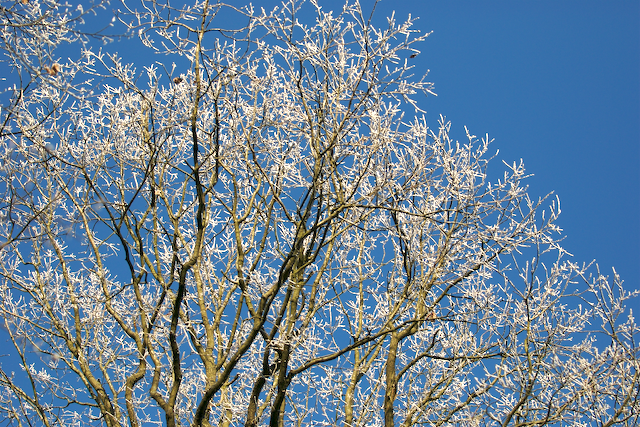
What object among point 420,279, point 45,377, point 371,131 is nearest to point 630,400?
point 420,279

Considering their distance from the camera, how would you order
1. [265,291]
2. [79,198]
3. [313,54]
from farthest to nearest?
[79,198] → [265,291] → [313,54]

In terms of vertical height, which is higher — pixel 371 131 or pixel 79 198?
pixel 79 198

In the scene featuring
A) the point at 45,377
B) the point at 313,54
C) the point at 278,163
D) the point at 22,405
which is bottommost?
the point at 22,405

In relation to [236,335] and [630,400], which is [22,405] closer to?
[236,335]

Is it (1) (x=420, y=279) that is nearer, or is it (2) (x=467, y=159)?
(1) (x=420, y=279)

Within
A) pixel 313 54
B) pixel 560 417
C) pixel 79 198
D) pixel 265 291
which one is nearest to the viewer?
pixel 313 54

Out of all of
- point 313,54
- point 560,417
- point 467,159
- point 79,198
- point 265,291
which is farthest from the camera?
point 79,198

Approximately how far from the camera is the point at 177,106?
5121mm

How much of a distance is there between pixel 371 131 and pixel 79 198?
11.9 ft

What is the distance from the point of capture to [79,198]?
6.06 m

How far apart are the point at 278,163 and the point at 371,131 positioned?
915 millimetres

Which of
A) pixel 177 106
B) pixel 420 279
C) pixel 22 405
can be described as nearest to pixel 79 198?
pixel 177 106

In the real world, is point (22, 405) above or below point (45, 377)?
below

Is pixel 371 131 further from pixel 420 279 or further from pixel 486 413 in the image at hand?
pixel 486 413
